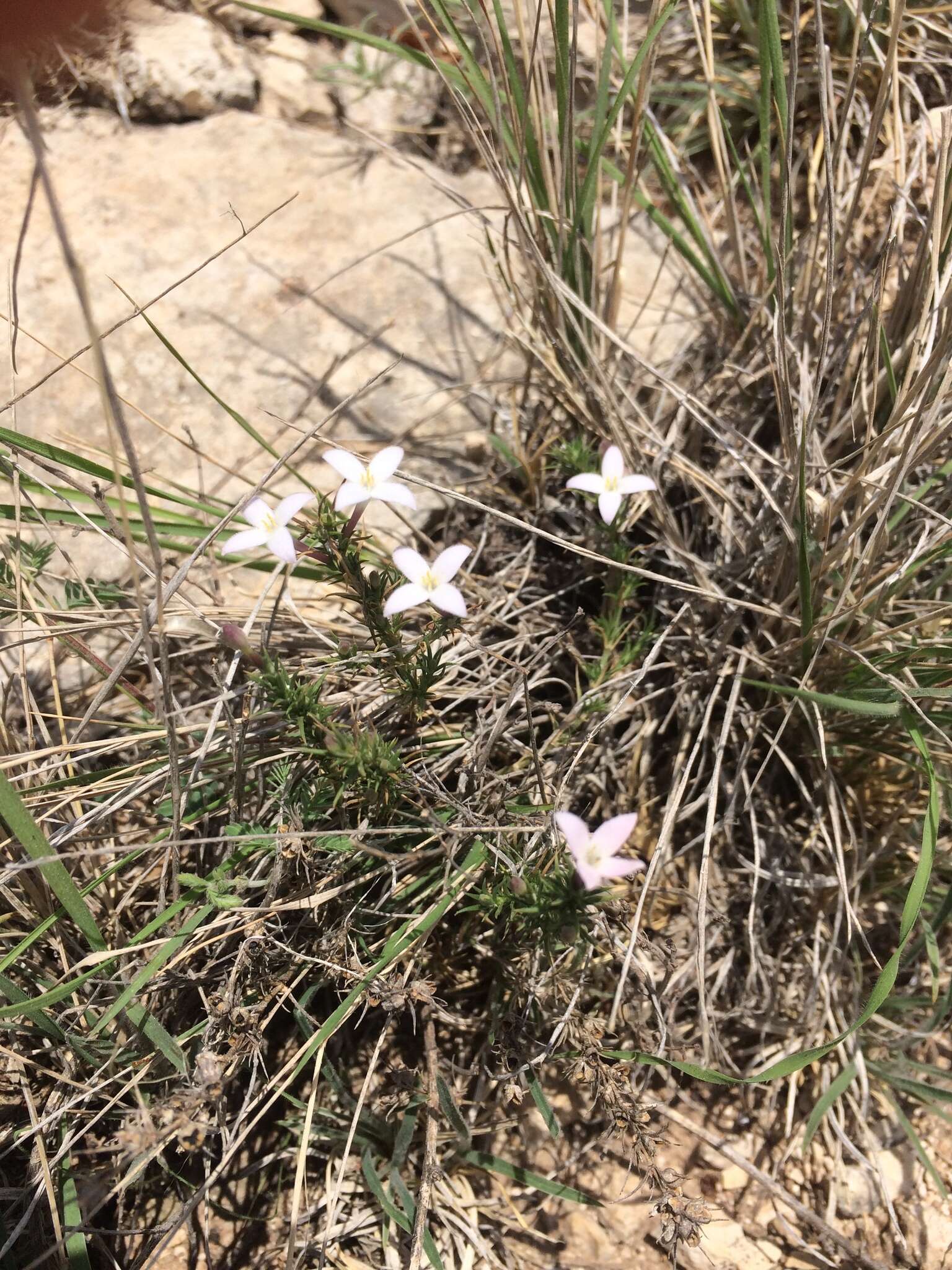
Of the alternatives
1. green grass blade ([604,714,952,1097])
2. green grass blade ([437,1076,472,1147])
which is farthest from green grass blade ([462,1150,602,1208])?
green grass blade ([604,714,952,1097])

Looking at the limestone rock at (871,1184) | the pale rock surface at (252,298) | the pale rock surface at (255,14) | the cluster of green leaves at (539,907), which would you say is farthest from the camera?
the pale rock surface at (255,14)

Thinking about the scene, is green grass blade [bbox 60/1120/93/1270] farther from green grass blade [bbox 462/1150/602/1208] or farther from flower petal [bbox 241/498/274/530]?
flower petal [bbox 241/498/274/530]

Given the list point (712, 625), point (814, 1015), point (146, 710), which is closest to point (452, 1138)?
point (814, 1015)

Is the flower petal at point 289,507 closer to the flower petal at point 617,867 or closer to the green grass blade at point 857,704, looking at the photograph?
the flower petal at point 617,867

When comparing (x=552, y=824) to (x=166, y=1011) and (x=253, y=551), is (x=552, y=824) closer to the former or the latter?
(x=166, y=1011)

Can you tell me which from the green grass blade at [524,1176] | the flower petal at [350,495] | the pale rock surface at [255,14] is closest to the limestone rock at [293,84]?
the pale rock surface at [255,14]

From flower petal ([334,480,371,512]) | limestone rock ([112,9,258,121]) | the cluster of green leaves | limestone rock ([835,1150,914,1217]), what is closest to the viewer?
the cluster of green leaves
